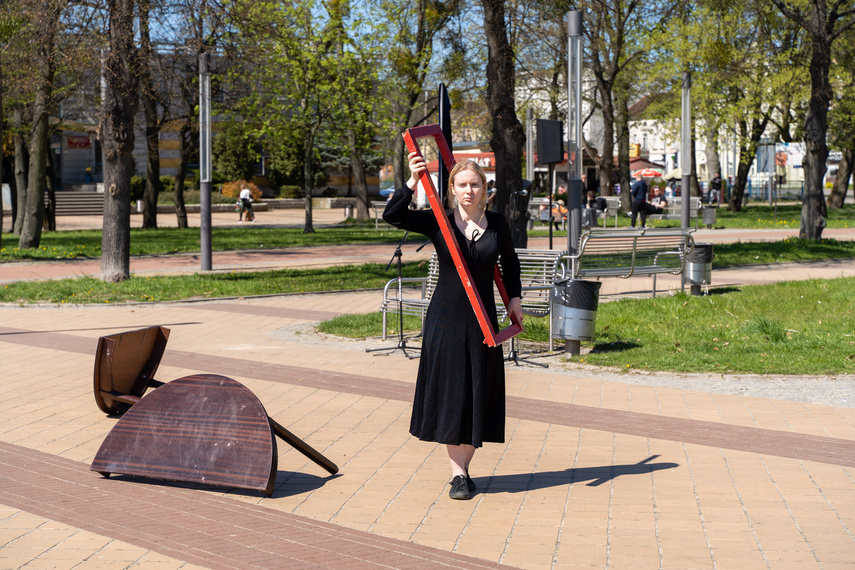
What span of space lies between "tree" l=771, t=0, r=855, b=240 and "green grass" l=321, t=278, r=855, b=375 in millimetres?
9467

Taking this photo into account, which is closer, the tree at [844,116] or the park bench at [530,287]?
the park bench at [530,287]

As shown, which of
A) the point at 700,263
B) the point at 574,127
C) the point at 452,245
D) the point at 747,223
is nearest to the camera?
the point at 452,245

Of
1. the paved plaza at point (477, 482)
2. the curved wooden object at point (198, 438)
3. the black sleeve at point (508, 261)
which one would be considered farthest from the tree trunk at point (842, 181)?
the curved wooden object at point (198, 438)

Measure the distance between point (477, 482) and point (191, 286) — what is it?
10148mm

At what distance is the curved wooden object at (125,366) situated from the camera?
21.5 feet

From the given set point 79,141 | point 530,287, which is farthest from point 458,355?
point 79,141

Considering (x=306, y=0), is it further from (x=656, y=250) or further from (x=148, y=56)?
(x=656, y=250)

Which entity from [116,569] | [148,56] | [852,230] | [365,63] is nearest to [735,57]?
[852,230]

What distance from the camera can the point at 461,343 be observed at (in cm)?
496

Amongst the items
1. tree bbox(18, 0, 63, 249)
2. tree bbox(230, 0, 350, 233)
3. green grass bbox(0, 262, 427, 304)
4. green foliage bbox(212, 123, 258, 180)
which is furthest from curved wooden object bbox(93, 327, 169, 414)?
green foliage bbox(212, 123, 258, 180)

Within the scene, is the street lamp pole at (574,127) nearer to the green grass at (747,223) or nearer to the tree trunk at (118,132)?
the tree trunk at (118,132)

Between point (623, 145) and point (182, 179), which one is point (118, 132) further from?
point (623, 145)

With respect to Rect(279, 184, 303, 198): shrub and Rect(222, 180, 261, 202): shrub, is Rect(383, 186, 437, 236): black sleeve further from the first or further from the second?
A: Rect(279, 184, 303, 198): shrub

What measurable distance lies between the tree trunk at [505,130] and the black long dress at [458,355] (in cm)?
972
